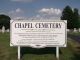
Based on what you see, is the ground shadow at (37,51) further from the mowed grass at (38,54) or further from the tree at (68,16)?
the tree at (68,16)

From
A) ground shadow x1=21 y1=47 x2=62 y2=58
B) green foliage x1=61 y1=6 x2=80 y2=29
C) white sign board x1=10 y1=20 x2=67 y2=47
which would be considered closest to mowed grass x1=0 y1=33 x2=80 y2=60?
ground shadow x1=21 y1=47 x2=62 y2=58

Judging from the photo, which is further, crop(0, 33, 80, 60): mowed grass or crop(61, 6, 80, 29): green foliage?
crop(61, 6, 80, 29): green foliage

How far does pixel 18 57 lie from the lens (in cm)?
1333

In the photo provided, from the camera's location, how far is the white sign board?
13.4 metres

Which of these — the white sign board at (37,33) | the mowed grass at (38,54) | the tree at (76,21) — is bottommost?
the mowed grass at (38,54)

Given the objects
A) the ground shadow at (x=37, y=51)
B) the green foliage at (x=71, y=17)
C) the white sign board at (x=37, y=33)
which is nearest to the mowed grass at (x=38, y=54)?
the ground shadow at (x=37, y=51)

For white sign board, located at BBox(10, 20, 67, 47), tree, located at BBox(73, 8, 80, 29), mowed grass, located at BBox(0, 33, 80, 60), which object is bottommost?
mowed grass, located at BBox(0, 33, 80, 60)

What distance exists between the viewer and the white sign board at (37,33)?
1337 cm

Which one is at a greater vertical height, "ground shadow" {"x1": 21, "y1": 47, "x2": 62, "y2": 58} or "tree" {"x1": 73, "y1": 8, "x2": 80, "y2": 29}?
"tree" {"x1": 73, "y1": 8, "x2": 80, "y2": 29}

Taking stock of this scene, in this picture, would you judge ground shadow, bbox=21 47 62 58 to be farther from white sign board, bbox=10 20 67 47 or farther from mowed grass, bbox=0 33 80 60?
white sign board, bbox=10 20 67 47

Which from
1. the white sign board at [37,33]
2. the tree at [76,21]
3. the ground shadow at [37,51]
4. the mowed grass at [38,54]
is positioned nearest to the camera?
the mowed grass at [38,54]

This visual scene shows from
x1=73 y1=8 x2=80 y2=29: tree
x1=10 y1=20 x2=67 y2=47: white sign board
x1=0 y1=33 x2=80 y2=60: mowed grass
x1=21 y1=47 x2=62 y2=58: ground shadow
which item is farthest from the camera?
x1=73 y1=8 x2=80 y2=29: tree

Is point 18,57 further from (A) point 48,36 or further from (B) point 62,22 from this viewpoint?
(B) point 62,22

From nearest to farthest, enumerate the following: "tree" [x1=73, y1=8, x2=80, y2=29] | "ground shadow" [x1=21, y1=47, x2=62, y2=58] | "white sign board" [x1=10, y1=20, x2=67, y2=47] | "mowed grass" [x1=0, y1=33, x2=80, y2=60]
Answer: "mowed grass" [x1=0, y1=33, x2=80, y2=60] < "white sign board" [x1=10, y1=20, x2=67, y2=47] < "ground shadow" [x1=21, y1=47, x2=62, y2=58] < "tree" [x1=73, y1=8, x2=80, y2=29]
